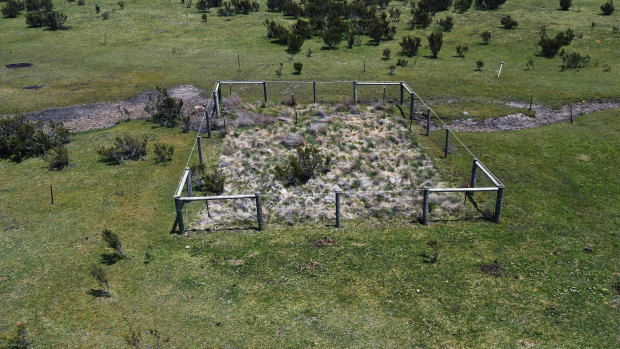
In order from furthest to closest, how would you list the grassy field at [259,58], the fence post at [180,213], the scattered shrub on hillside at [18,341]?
the grassy field at [259,58]
the fence post at [180,213]
the scattered shrub on hillside at [18,341]

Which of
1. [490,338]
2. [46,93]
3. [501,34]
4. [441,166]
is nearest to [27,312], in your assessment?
[490,338]

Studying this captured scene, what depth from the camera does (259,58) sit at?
114 feet

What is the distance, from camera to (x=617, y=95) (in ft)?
85.5

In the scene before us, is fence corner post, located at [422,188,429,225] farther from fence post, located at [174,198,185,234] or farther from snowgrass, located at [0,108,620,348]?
fence post, located at [174,198,185,234]

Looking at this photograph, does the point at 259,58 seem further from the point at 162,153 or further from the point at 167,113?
the point at 162,153

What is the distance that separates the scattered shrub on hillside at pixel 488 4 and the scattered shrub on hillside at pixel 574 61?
15396 mm

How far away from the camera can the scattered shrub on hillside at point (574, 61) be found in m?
31.5

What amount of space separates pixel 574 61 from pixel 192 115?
79.6ft

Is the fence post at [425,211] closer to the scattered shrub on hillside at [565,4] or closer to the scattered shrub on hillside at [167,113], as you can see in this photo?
the scattered shrub on hillside at [167,113]

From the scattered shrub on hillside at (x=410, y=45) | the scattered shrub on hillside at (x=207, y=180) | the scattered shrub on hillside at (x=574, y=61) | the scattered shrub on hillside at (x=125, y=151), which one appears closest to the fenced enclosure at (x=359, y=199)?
the scattered shrub on hillside at (x=207, y=180)

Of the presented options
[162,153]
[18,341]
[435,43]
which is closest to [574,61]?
[435,43]

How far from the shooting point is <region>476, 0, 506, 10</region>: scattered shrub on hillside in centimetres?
4528

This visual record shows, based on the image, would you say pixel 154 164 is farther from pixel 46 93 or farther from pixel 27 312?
pixel 46 93

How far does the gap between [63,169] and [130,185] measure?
3562mm
